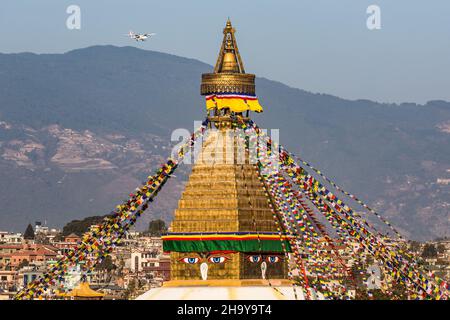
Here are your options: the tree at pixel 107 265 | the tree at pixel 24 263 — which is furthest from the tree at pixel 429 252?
the tree at pixel 24 263

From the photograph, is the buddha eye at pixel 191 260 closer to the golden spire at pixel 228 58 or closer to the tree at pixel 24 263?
the golden spire at pixel 228 58

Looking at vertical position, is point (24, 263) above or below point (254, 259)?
below

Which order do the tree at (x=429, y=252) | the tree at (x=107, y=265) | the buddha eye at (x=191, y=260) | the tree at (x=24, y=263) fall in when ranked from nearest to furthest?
the buddha eye at (x=191, y=260) → the tree at (x=107, y=265) → the tree at (x=24, y=263) → the tree at (x=429, y=252)

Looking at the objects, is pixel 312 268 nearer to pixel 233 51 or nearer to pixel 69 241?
pixel 233 51

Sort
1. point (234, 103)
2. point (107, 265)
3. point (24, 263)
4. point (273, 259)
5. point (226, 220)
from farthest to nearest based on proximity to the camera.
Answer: point (24, 263), point (107, 265), point (234, 103), point (273, 259), point (226, 220)

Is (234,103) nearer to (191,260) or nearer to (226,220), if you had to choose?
(226,220)

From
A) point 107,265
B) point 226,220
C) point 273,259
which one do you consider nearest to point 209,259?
point 226,220
